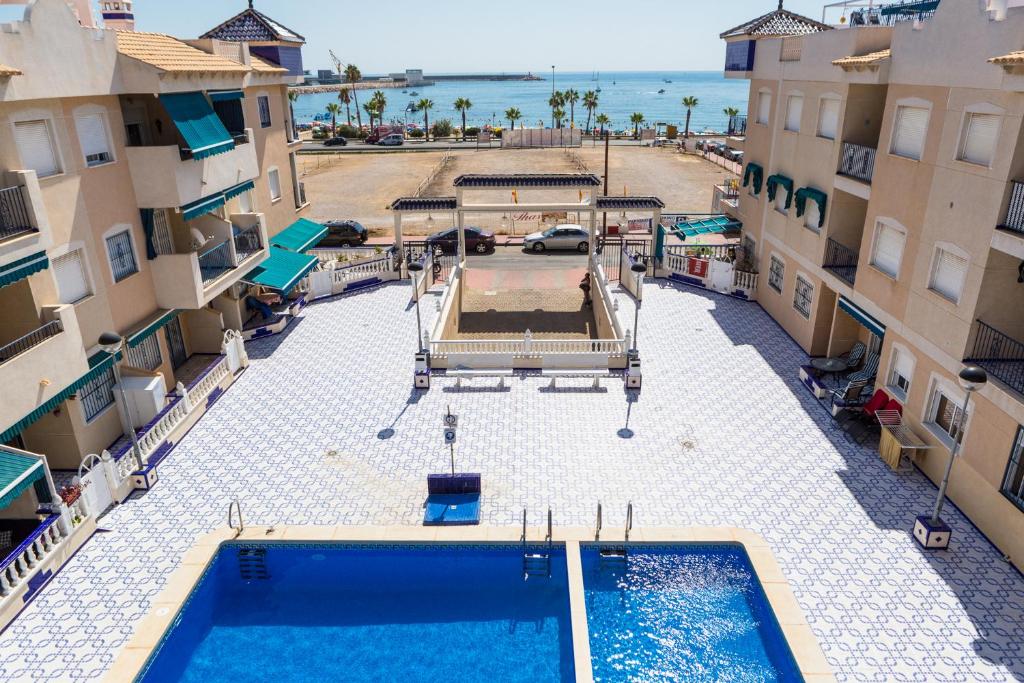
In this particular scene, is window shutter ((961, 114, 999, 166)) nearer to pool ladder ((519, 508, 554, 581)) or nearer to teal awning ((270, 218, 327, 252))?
pool ladder ((519, 508, 554, 581))

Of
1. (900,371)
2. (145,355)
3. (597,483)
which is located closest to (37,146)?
(145,355)

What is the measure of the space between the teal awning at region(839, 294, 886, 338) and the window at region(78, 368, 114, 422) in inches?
853

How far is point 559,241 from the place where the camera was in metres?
39.7

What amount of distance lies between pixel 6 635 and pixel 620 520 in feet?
41.5

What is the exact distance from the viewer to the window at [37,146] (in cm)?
1438

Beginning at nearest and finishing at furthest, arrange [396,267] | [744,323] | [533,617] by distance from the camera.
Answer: [533,617], [744,323], [396,267]

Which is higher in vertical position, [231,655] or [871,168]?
[871,168]

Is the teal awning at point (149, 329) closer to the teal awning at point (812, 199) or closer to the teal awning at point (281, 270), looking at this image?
the teal awning at point (281, 270)

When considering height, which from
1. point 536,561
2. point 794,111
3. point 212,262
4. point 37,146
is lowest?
point 536,561

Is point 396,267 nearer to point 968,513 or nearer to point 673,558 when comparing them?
point 673,558

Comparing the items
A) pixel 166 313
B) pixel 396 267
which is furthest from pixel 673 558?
pixel 396 267

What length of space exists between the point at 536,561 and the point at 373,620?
12.0 feet

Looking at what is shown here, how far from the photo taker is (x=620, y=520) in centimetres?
1520

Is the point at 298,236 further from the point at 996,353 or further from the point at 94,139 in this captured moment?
the point at 996,353
